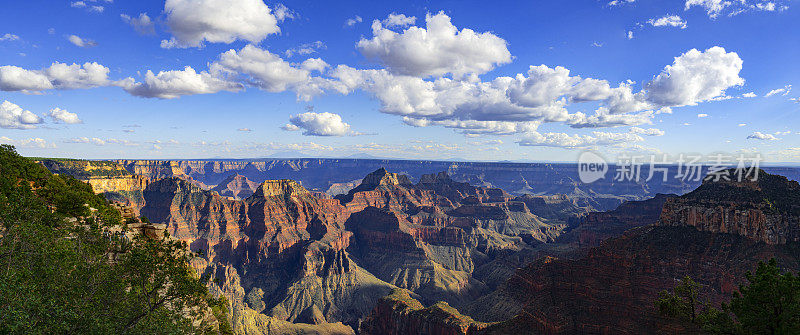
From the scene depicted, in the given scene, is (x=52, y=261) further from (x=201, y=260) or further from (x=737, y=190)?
(x=201, y=260)

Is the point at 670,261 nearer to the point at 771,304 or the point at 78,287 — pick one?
the point at 771,304

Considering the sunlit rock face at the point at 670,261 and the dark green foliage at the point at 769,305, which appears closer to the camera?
the dark green foliage at the point at 769,305

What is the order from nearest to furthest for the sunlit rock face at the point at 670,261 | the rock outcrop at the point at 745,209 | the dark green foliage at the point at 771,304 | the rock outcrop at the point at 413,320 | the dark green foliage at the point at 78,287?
the dark green foliage at the point at 78,287 → the dark green foliage at the point at 771,304 → the sunlit rock face at the point at 670,261 → the rock outcrop at the point at 745,209 → the rock outcrop at the point at 413,320

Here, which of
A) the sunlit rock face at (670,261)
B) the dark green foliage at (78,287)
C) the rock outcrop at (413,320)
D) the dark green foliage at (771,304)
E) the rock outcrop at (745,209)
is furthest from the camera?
the rock outcrop at (413,320)

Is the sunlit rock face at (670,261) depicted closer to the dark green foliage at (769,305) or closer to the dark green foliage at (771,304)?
the dark green foliage at (769,305)

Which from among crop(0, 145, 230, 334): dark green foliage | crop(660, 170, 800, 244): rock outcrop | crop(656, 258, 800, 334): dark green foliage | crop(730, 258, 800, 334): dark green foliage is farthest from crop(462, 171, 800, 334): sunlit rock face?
crop(0, 145, 230, 334): dark green foliage

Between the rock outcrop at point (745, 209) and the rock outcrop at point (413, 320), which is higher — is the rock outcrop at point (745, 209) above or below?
above

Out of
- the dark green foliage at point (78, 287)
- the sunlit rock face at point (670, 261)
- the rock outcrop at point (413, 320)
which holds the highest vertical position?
the dark green foliage at point (78, 287)

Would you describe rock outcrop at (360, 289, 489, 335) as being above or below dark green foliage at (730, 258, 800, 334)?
below

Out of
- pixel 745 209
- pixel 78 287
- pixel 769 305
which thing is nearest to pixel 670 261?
pixel 745 209

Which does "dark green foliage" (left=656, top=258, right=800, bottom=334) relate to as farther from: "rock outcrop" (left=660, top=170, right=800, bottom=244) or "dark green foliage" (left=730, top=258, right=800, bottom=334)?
"rock outcrop" (left=660, top=170, right=800, bottom=244)

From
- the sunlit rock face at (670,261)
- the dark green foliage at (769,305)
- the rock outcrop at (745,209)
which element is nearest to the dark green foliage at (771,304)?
the dark green foliage at (769,305)
